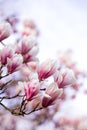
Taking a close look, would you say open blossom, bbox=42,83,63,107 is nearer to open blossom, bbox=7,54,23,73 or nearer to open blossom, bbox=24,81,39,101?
open blossom, bbox=24,81,39,101

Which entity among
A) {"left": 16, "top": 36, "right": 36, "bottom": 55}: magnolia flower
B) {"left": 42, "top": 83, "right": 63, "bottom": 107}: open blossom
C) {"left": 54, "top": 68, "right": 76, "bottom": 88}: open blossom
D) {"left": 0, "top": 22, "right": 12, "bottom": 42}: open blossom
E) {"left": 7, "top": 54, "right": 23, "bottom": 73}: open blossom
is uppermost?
{"left": 0, "top": 22, "right": 12, "bottom": 42}: open blossom

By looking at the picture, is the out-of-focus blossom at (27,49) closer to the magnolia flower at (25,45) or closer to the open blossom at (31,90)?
the magnolia flower at (25,45)

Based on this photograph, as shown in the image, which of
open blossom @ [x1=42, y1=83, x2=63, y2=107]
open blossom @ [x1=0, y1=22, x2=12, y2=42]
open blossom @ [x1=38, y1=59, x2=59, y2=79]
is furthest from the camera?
open blossom @ [x1=0, y1=22, x2=12, y2=42]

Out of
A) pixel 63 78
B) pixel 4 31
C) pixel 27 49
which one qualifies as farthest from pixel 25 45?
pixel 63 78

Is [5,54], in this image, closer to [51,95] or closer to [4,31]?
[4,31]

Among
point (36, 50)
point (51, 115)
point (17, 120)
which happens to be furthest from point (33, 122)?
point (36, 50)
